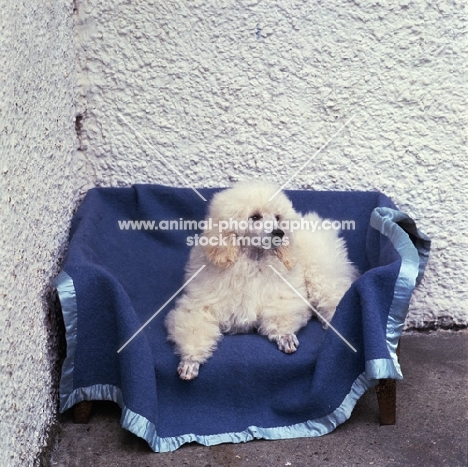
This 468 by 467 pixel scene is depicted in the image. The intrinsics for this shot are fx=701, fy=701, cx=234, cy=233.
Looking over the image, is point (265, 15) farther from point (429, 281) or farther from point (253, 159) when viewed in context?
point (429, 281)

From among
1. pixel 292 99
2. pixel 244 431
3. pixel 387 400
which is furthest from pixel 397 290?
pixel 292 99

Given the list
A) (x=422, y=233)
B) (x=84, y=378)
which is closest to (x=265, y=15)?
(x=422, y=233)

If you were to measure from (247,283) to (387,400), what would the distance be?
2.11 ft

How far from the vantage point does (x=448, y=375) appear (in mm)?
2803

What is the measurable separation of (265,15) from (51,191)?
3.82 ft

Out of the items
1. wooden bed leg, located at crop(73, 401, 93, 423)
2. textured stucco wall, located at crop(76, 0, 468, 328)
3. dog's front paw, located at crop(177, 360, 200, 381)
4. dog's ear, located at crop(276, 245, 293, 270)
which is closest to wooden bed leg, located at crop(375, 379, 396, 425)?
dog's ear, located at crop(276, 245, 293, 270)

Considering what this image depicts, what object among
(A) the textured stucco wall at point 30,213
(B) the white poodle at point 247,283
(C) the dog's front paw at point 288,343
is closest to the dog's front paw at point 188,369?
(B) the white poodle at point 247,283

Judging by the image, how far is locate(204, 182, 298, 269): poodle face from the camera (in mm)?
2492

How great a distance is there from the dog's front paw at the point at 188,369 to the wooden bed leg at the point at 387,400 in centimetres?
63

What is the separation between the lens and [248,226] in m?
2.49

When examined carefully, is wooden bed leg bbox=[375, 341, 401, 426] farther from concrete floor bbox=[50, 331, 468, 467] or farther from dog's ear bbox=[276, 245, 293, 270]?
dog's ear bbox=[276, 245, 293, 270]

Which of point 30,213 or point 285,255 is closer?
point 30,213

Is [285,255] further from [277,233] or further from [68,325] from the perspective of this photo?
[68,325]

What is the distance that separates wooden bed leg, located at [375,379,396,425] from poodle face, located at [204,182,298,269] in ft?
1.78
